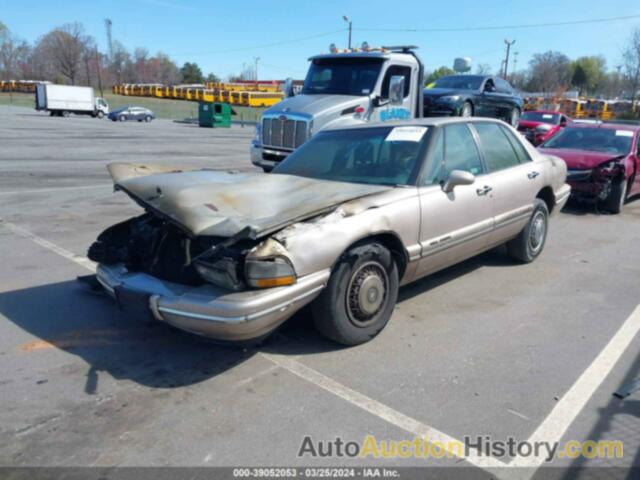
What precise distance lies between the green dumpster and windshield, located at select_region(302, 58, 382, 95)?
30840 mm

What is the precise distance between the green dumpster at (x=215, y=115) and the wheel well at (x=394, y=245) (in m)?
38.7

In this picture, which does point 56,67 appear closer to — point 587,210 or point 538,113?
point 538,113

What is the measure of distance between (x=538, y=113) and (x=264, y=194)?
59.4 ft

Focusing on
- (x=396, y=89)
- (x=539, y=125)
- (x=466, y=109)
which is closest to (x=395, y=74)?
(x=396, y=89)

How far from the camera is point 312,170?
4805mm

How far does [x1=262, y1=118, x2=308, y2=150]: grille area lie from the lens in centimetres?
984

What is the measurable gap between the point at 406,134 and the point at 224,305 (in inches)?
94.8

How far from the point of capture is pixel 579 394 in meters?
3.19

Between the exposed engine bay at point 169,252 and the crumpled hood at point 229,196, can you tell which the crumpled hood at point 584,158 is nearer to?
the crumpled hood at point 229,196

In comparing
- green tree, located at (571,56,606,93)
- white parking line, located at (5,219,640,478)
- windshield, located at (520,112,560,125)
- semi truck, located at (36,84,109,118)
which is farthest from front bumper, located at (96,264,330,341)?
green tree, located at (571,56,606,93)

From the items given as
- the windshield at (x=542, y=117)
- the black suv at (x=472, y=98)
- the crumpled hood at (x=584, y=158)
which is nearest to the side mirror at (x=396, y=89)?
the black suv at (x=472, y=98)

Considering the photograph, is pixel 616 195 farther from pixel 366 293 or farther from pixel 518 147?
pixel 366 293

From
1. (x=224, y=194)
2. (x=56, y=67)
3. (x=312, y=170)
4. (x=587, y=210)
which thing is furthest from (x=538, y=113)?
(x=56, y=67)

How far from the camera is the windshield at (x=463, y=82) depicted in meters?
14.5
